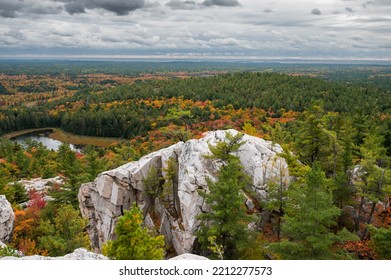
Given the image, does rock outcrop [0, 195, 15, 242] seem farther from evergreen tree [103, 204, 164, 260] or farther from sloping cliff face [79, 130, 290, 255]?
evergreen tree [103, 204, 164, 260]

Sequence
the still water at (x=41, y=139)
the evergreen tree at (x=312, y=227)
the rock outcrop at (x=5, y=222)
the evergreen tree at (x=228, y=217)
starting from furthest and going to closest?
the still water at (x=41, y=139)
the rock outcrop at (x=5, y=222)
the evergreen tree at (x=228, y=217)
the evergreen tree at (x=312, y=227)

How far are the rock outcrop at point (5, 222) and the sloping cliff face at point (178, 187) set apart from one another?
22.1 feet

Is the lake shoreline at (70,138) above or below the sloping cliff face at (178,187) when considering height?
below

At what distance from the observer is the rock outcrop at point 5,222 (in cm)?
2582

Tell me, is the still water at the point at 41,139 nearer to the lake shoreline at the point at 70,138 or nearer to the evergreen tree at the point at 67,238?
the lake shoreline at the point at 70,138

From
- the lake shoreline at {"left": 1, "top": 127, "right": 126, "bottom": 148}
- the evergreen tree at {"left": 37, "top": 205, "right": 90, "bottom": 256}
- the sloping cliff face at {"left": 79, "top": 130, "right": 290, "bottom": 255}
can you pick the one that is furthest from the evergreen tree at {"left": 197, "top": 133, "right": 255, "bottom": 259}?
the lake shoreline at {"left": 1, "top": 127, "right": 126, "bottom": 148}

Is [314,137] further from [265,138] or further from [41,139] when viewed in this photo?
[41,139]

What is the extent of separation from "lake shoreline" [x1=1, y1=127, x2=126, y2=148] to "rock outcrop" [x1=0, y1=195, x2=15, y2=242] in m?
82.0

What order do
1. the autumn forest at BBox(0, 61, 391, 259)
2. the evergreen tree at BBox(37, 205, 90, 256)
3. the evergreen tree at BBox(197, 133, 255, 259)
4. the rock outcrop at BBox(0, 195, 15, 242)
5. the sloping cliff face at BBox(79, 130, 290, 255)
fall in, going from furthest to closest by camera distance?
the rock outcrop at BBox(0, 195, 15, 242) → the evergreen tree at BBox(37, 205, 90, 256) → the sloping cliff face at BBox(79, 130, 290, 255) → the evergreen tree at BBox(197, 133, 255, 259) → the autumn forest at BBox(0, 61, 391, 259)

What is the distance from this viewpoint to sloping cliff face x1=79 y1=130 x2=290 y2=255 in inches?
904

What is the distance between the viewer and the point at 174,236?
79.5ft

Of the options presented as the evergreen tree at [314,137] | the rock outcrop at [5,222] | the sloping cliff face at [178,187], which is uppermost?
the evergreen tree at [314,137]

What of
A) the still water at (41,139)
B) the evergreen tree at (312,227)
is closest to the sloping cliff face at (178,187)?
the evergreen tree at (312,227)

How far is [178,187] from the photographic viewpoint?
2430 centimetres
